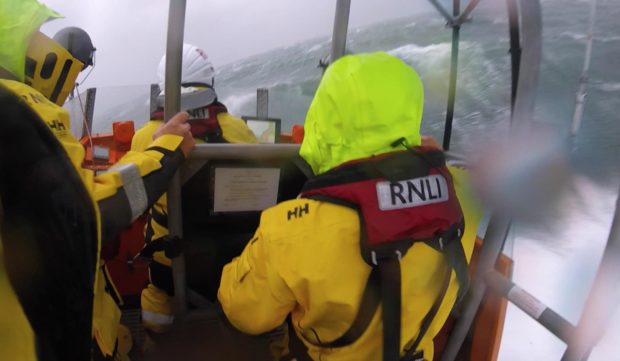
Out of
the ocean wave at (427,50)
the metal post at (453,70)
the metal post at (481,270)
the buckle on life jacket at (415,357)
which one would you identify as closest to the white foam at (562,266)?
the metal post at (453,70)

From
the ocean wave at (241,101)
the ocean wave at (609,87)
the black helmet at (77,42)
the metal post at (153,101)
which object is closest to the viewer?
the black helmet at (77,42)

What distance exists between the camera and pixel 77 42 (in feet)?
7.08

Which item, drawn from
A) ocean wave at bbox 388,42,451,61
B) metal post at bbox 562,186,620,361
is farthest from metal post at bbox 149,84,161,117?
ocean wave at bbox 388,42,451,61

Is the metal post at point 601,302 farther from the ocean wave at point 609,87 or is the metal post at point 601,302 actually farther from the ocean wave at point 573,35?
the ocean wave at point 573,35

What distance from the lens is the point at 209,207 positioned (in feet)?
5.80

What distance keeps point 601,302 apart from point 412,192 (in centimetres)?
46

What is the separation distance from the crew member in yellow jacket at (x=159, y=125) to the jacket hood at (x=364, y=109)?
0.75m

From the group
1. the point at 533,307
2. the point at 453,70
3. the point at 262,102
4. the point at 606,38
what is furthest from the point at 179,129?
the point at 606,38

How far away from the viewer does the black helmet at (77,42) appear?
214 cm

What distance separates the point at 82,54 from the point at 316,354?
175 cm

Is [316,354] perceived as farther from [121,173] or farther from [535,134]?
[535,134]

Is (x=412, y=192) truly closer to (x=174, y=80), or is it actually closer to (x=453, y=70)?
(x=174, y=80)

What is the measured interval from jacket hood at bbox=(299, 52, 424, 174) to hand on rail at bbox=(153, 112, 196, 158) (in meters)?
0.44

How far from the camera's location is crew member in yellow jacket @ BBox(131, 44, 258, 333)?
1818mm
